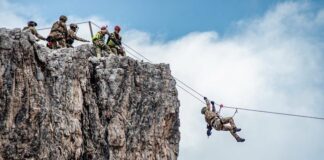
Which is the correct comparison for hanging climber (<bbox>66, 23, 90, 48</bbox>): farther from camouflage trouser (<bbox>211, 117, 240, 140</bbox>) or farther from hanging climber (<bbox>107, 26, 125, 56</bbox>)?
camouflage trouser (<bbox>211, 117, 240, 140</bbox>)

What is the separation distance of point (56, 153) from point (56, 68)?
4086 millimetres

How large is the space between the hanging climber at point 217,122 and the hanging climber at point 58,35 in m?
9.09

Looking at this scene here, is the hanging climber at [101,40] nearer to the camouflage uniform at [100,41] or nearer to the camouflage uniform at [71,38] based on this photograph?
the camouflage uniform at [100,41]

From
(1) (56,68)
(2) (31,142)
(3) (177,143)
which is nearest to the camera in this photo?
(2) (31,142)

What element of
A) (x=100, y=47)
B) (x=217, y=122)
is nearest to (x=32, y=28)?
(x=100, y=47)

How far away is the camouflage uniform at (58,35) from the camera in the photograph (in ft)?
97.2

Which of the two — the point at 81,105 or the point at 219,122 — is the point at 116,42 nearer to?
the point at 81,105

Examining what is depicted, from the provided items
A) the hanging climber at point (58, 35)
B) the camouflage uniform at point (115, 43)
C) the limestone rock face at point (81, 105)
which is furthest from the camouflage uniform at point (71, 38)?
the camouflage uniform at point (115, 43)

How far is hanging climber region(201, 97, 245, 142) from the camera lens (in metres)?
32.6

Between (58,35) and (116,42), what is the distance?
13.2ft

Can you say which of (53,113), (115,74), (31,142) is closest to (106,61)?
(115,74)

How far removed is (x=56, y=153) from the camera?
25.5m

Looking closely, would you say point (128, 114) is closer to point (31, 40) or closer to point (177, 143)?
point (177, 143)

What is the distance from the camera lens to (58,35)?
29.7m
